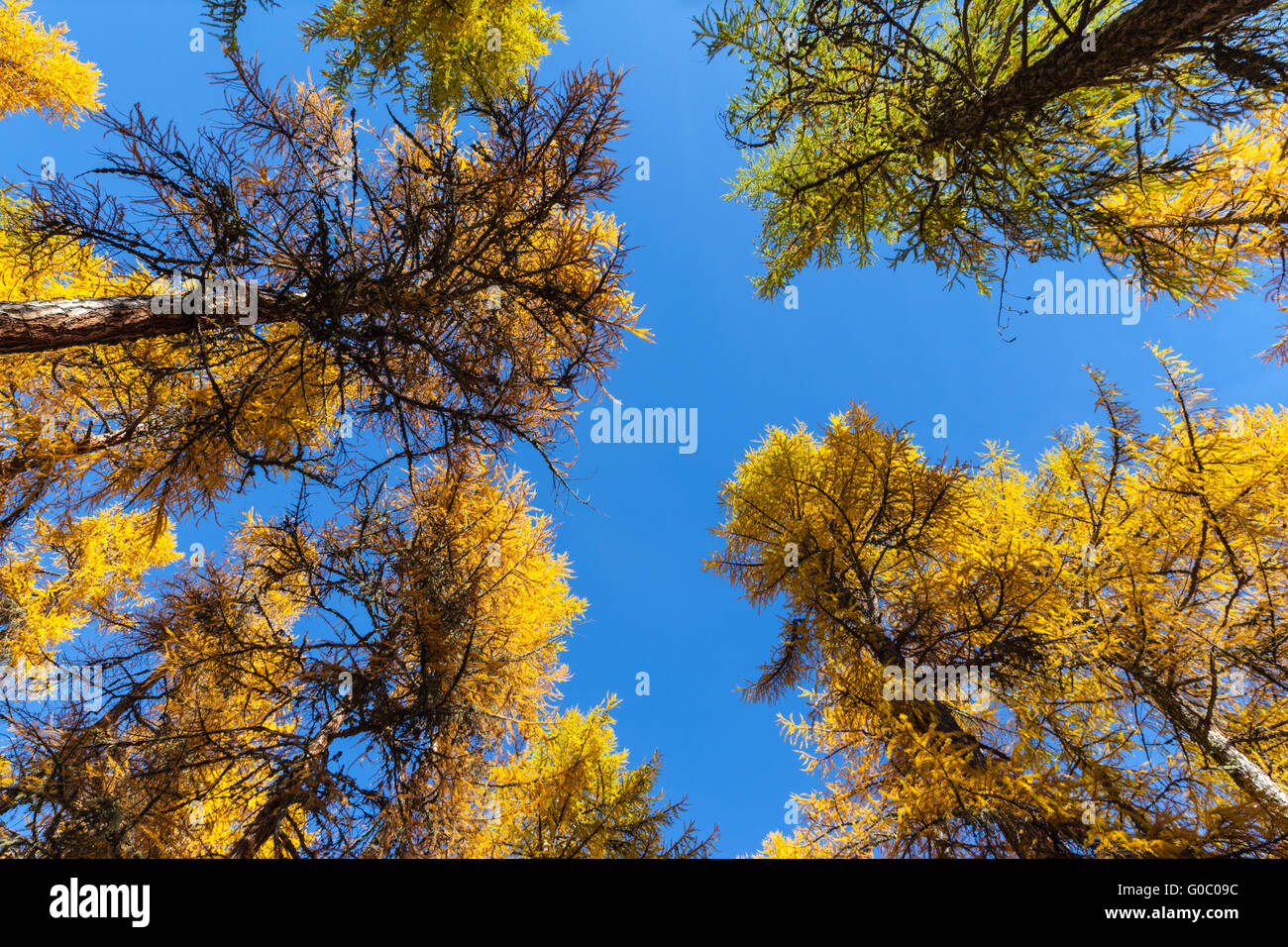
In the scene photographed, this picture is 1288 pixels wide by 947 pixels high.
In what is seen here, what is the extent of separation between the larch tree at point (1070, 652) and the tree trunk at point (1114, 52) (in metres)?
2.40

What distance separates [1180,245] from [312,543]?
9376 millimetres

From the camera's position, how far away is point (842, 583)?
6062mm

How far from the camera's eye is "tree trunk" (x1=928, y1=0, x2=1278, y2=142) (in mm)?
2613

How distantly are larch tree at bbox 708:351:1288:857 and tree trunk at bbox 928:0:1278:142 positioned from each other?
240 cm

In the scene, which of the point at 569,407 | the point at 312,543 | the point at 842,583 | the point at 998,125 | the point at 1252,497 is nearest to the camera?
the point at 998,125

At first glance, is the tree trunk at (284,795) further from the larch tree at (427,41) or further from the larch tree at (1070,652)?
the larch tree at (427,41)

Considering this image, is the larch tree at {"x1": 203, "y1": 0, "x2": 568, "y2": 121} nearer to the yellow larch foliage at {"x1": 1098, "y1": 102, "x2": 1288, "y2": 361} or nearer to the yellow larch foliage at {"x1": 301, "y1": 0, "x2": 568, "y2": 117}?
the yellow larch foliage at {"x1": 301, "y1": 0, "x2": 568, "y2": 117}

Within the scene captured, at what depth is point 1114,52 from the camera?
2883mm

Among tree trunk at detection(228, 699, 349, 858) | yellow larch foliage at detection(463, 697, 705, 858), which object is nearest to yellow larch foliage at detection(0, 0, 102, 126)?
tree trunk at detection(228, 699, 349, 858)

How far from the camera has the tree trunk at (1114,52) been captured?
261cm
